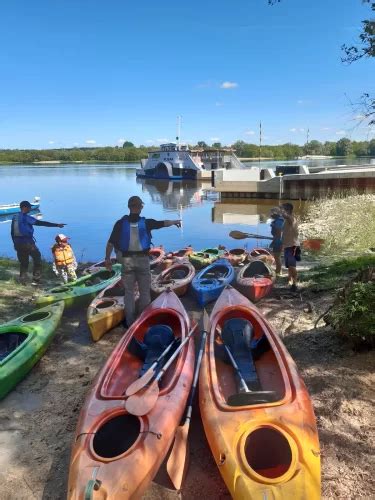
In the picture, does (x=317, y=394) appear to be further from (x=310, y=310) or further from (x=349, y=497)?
(x=310, y=310)

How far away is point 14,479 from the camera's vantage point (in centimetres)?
333

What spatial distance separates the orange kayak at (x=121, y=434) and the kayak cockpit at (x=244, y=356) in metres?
0.46

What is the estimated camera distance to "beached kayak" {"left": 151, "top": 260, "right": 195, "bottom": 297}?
26.3ft

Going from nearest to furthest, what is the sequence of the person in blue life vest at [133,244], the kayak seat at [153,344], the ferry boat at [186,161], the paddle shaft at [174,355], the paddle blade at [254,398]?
the paddle blade at [254,398]
the paddle shaft at [174,355]
the kayak seat at [153,344]
the person in blue life vest at [133,244]
the ferry boat at [186,161]

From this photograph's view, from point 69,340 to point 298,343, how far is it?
360cm

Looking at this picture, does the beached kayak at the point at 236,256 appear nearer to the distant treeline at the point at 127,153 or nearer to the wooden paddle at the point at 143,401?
the wooden paddle at the point at 143,401

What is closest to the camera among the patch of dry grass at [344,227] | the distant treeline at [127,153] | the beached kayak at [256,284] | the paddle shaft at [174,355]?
the paddle shaft at [174,355]

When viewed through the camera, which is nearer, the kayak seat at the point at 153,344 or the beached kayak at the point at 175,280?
the kayak seat at the point at 153,344

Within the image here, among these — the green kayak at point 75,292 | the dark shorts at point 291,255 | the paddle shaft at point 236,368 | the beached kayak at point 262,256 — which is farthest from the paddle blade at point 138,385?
the beached kayak at point 262,256

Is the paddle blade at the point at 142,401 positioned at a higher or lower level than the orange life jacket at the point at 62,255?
lower

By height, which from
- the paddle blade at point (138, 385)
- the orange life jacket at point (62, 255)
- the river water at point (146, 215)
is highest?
the orange life jacket at point (62, 255)

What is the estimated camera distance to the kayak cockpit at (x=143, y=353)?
4.33 m

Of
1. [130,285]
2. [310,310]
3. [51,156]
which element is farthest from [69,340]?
[51,156]

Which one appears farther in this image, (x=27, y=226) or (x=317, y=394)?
(x=27, y=226)
